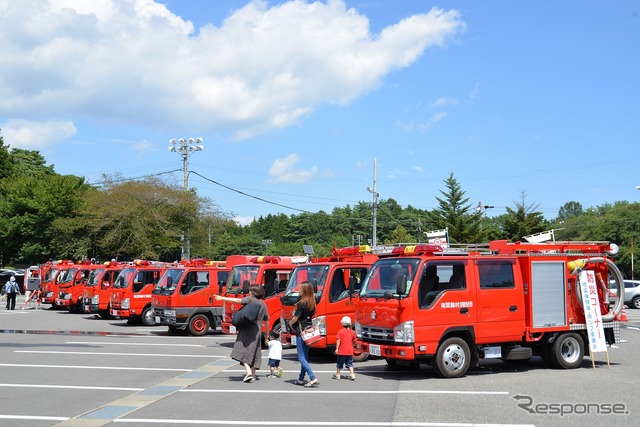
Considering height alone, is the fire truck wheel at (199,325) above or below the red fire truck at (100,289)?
below

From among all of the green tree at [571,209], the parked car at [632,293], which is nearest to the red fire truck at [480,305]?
the parked car at [632,293]

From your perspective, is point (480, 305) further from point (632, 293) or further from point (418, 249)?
point (632, 293)

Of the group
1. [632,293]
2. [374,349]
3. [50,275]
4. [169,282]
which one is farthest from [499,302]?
[632,293]

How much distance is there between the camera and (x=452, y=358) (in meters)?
12.4

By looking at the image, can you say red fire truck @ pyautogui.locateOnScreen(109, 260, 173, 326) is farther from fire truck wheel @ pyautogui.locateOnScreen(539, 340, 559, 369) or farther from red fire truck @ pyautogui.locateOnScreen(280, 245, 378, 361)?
fire truck wheel @ pyautogui.locateOnScreen(539, 340, 559, 369)

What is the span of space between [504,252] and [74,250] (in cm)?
4612

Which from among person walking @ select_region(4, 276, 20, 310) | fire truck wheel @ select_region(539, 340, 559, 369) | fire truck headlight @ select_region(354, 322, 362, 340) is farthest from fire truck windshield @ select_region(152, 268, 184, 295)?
person walking @ select_region(4, 276, 20, 310)

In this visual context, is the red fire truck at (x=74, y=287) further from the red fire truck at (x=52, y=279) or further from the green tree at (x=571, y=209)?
the green tree at (x=571, y=209)

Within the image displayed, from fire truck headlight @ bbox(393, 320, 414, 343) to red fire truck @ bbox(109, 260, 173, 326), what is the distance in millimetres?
14559

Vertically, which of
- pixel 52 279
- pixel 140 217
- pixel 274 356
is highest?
pixel 140 217

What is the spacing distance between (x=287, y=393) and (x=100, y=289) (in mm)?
19098

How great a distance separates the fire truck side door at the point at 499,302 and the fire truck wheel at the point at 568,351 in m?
0.97

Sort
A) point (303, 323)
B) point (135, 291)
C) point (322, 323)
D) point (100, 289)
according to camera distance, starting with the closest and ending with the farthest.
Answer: point (303, 323)
point (322, 323)
point (135, 291)
point (100, 289)

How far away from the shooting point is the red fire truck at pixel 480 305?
1215 cm
